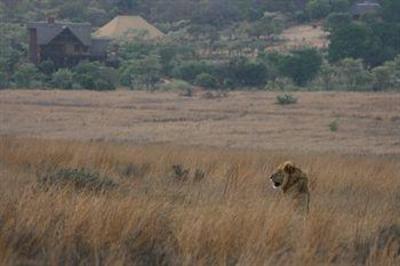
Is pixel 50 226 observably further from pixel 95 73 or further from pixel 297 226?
pixel 95 73

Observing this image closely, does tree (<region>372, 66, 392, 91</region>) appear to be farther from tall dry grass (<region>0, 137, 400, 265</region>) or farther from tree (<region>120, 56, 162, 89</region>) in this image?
tall dry grass (<region>0, 137, 400, 265</region>)

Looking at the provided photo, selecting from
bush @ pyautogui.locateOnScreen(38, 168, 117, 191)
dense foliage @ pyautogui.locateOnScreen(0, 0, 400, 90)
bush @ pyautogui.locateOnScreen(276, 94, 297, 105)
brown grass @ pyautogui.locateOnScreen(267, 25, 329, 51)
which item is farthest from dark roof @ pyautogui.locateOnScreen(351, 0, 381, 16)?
bush @ pyautogui.locateOnScreen(38, 168, 117, 191)

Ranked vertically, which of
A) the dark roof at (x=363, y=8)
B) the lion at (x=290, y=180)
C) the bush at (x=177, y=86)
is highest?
the lion at (x=290, y=180)

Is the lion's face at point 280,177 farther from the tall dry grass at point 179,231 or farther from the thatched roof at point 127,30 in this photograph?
the thatched roof at point 127,30

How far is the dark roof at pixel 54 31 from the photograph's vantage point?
60.3 meters

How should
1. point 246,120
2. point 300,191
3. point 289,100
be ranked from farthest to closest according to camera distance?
1. point 289,100
2. point 246,120
3. point 300,191

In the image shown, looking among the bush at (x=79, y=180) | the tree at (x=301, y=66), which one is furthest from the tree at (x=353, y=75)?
the bush at (x=79, y=180)

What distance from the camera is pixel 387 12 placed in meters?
67.4

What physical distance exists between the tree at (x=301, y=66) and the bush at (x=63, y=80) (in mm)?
13940

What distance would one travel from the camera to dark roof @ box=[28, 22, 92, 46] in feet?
198

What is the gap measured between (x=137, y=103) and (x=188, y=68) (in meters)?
17.9

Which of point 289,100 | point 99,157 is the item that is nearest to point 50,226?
point 99,157

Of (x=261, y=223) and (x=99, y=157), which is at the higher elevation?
(x=261, y=223)

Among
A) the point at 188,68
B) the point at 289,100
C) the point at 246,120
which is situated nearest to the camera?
the point at 246,120
